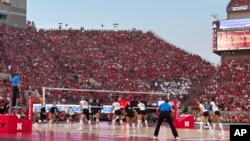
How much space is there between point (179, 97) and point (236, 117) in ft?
30.8

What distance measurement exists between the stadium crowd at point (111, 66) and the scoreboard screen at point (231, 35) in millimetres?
2297

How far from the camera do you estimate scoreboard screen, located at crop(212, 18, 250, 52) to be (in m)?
68.1

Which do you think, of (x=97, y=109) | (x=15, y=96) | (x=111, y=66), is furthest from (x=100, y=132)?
(x=111, y=66)

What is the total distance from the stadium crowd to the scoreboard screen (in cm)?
230

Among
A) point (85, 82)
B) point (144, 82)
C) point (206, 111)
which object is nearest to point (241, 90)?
Answer: point (144, 82)

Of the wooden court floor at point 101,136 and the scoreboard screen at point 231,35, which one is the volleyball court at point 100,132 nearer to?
the wooden court floor at point 101,136

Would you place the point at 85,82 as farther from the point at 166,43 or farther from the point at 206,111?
the point at 206,111

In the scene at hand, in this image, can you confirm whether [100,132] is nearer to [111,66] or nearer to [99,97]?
[99,97]

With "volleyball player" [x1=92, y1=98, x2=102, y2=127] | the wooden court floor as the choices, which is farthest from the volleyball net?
the wooden court floor

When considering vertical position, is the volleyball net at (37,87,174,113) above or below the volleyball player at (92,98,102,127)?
above

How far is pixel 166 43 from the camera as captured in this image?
7962 centimetres

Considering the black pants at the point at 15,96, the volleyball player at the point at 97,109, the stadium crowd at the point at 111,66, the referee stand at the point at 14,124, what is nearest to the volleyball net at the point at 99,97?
the stadium crowd at the point at 111,66

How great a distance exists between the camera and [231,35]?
227ft

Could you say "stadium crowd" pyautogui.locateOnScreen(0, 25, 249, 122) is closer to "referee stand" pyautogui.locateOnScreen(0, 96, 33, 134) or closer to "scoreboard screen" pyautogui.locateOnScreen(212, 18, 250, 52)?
"scoreboard screen" pyautogui.locateOnScreen(212, 18, 250, 52)
